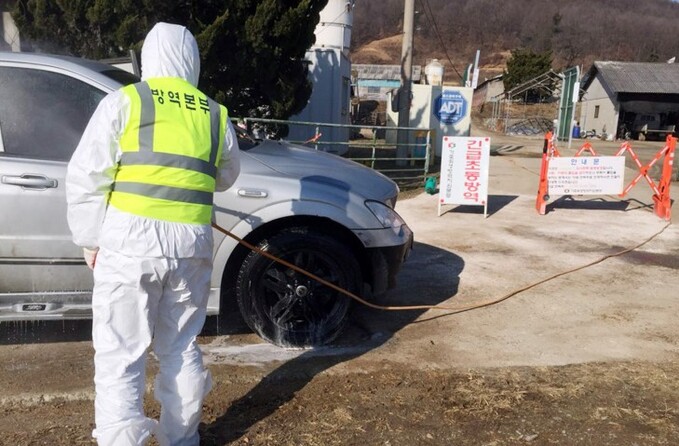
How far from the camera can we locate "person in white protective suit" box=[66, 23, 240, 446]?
2.50 meters

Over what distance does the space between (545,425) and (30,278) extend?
3.06 m

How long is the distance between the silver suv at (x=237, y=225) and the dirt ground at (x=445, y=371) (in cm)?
36

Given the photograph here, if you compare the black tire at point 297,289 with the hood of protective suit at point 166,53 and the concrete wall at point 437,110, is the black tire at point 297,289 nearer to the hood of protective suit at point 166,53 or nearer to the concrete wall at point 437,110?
the hood of protective suit at point 166,53

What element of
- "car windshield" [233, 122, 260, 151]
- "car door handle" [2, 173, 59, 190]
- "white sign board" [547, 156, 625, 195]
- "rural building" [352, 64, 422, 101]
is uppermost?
"rural building" [352, 64, 422, 101]

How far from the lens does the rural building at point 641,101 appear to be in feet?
127

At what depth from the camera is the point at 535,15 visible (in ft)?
355

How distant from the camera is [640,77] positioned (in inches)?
1581

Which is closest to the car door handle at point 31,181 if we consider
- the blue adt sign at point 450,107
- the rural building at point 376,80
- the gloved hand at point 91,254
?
the gloved hand at point 91,254

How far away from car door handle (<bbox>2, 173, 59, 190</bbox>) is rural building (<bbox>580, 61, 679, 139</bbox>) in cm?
4016

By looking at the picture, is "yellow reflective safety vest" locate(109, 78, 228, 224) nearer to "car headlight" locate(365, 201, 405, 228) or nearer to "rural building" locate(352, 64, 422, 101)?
"car headlight" locate(365, 201, 405, 228)

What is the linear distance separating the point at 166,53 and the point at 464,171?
6.93m

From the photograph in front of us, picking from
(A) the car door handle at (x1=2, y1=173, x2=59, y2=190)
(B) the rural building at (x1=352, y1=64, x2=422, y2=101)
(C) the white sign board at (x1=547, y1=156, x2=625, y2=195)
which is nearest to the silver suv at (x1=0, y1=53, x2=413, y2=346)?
(A) the car door handle at (x1=2, y1=173, x2=59, y2=190)

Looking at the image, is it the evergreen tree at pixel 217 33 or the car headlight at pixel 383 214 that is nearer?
the car headlight at pixel 383 214

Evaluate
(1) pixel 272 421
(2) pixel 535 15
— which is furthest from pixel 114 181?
(2) pixel 535 15
